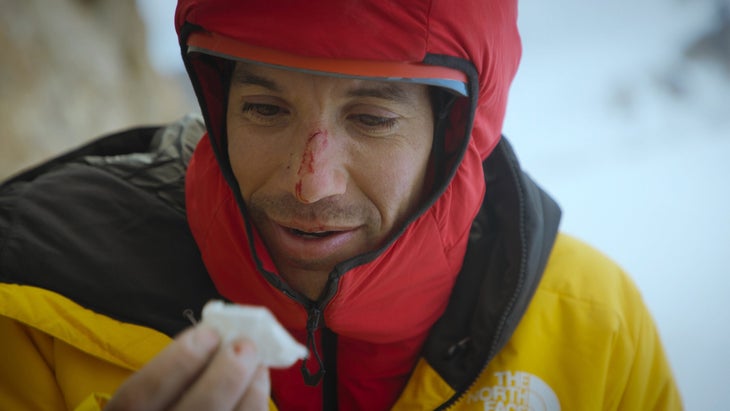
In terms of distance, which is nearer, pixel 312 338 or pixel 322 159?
pixel 322 159

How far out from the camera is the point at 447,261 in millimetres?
1351

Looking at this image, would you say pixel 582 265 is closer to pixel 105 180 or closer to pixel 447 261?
pixel 447 261

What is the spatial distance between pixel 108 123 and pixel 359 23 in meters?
3.42

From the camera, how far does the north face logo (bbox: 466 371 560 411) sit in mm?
1334

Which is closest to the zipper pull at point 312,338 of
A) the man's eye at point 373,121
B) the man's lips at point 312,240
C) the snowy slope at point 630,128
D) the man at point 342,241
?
the man at point 342,241

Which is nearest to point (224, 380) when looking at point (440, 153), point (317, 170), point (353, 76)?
Answer: point (317, 170)

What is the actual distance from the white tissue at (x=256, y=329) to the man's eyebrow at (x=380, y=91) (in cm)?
51

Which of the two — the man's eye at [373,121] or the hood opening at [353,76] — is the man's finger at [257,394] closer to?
the hood opening at [353,76]

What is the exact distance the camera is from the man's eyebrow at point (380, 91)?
3.75 ft

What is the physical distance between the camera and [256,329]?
78 cm

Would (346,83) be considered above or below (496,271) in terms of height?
above

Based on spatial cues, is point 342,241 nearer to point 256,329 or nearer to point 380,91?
point 380,91

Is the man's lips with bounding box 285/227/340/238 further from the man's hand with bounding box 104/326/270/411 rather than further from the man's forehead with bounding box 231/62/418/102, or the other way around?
the man's hand with bounding box 104/326/270/411

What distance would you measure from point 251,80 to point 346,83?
0.20 meters
